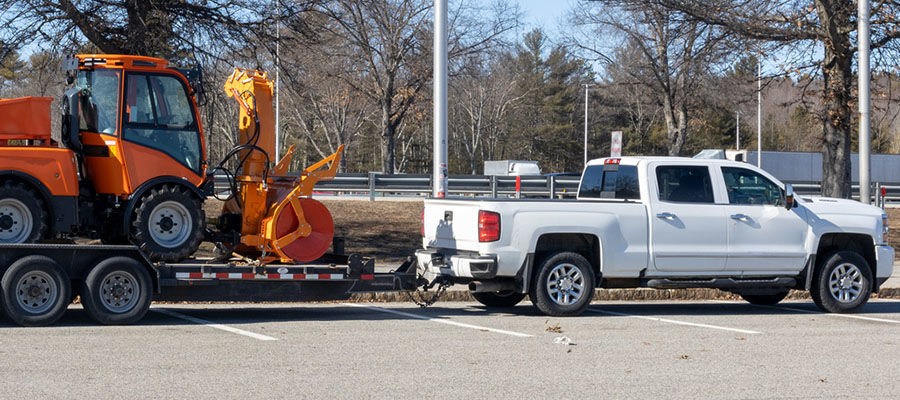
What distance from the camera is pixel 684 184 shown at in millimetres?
13219

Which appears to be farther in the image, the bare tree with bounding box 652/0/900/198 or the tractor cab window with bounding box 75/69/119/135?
the bare tree with bounding box 652/0/900/198

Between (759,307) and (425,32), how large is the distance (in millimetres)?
23164

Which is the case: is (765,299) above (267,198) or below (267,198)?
below

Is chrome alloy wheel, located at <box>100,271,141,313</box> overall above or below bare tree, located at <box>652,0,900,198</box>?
below

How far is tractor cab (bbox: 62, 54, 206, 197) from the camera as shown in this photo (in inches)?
449

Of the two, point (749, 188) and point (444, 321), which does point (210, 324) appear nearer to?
point (444, 321)

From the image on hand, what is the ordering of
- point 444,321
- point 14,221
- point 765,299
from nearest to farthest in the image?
point 14,221, point 444,321, point 765,299

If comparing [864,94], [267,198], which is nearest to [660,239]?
[267,198]

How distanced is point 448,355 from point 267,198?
13.0 feet

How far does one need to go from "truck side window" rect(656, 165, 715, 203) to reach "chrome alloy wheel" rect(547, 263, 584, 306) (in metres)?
1.62

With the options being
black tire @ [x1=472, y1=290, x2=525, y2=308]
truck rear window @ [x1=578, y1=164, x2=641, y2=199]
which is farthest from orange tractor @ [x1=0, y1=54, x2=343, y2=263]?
truck rear window @ [x1=578, y1=164, x2=641, y2=199]

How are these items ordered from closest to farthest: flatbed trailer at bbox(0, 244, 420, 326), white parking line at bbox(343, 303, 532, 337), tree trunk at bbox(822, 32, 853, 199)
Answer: flatbed trailer at bbox(0, 244, 420, 326), white parking line at bbox(343, 303, 532, 337), tree trunk at bbox(822, 32, 853, 199)

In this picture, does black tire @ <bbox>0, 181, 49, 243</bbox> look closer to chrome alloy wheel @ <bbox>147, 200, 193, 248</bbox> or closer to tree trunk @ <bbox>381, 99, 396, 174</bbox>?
chrome alloy wheel @ <bbox>147, 200, 193, 248</bbox>

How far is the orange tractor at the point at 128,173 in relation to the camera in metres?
11.0
